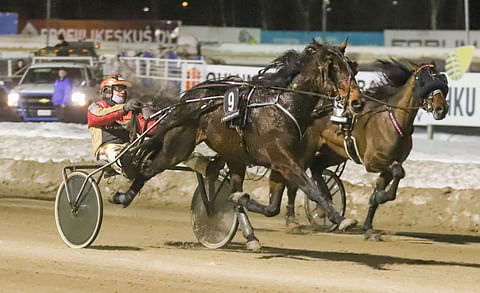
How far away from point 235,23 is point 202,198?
52.6 meters

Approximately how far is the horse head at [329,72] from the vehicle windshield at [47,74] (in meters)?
16.5

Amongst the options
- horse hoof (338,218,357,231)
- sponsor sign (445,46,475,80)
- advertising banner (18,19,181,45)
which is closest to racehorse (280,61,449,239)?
horse hoof (338,218,357,231)

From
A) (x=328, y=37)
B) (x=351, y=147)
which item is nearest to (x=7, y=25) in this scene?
(x=328, y=37)

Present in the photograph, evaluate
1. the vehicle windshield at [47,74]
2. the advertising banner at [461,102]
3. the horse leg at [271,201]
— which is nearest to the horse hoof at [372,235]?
the horse leg at [271,201]

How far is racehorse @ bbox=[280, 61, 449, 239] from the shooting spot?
36.3 ft

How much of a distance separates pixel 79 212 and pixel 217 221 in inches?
55.9

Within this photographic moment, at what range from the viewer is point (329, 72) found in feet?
30.5

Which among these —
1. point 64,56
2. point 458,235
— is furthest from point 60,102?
point 458,235

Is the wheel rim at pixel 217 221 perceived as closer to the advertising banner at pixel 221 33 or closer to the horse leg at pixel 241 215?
the horse leg at pixel 241 215

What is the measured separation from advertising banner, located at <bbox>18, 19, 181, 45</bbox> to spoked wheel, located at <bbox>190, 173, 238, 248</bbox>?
34.8 metres

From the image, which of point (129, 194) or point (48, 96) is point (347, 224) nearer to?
point (129, 194)

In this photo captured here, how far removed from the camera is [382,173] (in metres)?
11.5

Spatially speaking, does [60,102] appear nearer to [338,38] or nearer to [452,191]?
[452,191]

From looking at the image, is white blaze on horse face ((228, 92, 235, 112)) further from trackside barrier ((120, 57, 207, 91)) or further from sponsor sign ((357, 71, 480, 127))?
trackside barrier ((120, 57, 207, 91))
